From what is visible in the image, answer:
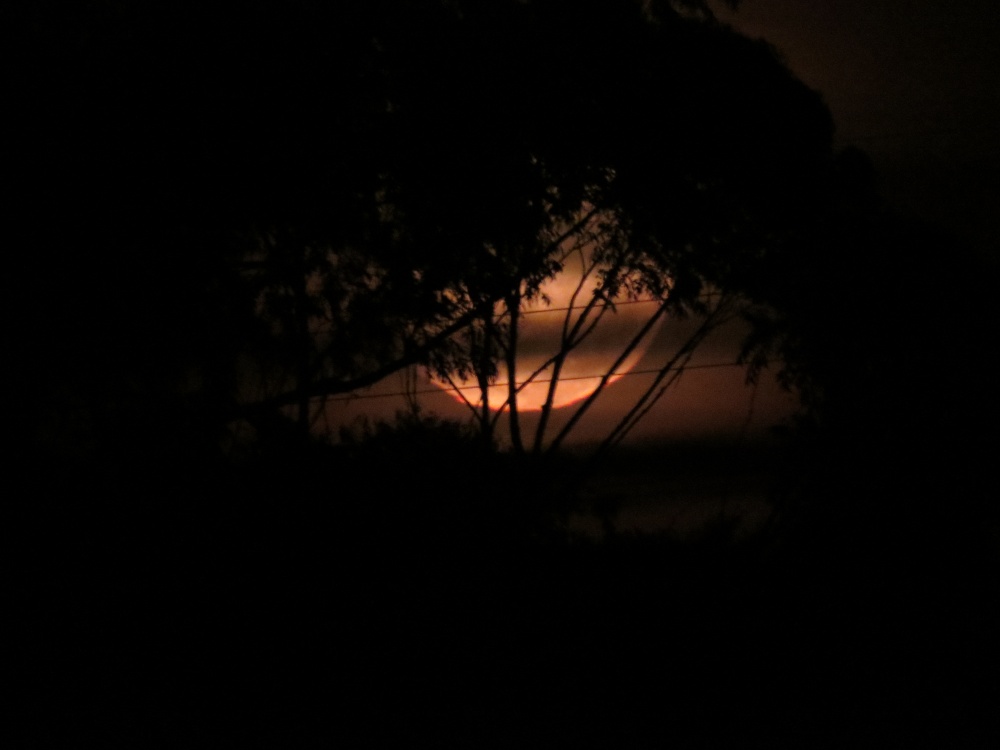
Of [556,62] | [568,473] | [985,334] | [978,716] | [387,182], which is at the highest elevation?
[556,62]

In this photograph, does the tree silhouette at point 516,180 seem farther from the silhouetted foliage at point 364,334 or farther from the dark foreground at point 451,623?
the dark foreground at point 451,623

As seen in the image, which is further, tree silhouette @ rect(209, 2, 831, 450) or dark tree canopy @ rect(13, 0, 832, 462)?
tree silhouette @ rect(209, 2, 831, 450)

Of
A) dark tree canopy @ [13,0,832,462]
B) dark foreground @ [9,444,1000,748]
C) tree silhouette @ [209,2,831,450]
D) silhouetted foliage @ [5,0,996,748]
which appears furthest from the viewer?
tree silhouette @ [209,2,831,450]

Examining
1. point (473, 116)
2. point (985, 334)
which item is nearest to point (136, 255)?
point (473, 116)

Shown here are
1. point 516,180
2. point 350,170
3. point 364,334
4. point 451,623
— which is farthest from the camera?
point 364,334

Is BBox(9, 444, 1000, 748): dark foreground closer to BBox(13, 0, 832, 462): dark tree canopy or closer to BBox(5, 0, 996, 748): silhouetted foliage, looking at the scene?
BBox(5, 0, 996, 748): silhouetted foliage

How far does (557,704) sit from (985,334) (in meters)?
5.64

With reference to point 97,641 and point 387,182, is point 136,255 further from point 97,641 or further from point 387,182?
point 97,641

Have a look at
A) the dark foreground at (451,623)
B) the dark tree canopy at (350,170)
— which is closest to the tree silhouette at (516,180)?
the dark tree canopy at (350,170)

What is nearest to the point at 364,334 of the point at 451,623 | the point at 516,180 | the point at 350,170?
the point at 350,170

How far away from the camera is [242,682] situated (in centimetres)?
802

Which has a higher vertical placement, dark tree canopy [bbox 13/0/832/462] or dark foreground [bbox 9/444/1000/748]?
dark tree canopy [bbox 13/0/832/462]

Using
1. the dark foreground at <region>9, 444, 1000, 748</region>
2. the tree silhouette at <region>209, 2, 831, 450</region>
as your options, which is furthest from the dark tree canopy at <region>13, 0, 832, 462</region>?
the dark foreground at <region>9, 444, 1000, 748</region>

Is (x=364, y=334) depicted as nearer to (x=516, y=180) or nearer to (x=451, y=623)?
(x=516, y=180)
